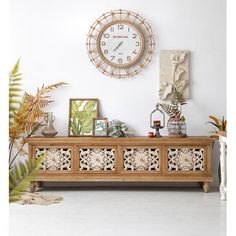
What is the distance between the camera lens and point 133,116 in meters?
6.39

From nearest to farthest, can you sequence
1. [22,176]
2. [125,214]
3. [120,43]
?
[22,176]
[125,214]
[120,43]

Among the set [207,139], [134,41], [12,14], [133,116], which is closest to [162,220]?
[207,139]

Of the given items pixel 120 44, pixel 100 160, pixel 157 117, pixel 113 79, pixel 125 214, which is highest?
pixel 120 44

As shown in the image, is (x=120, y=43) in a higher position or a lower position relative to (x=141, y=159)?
higher

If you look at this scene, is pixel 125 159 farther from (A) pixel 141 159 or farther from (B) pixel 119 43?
(B) pixel 119 43

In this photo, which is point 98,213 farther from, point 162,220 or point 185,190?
point 185,190

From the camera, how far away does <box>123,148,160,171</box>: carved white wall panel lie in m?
5.95

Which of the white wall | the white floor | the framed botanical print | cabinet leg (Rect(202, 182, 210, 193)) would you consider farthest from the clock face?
cabinet leg (Rect(202, 182, 210, 193))

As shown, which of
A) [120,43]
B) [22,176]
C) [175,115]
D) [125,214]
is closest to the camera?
[22,176]

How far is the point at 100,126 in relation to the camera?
20.4 ft

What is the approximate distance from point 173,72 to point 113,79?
0.83 metres

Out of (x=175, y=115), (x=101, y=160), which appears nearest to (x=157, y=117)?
(x=175, y=115)

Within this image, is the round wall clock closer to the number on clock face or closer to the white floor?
the number on clock face

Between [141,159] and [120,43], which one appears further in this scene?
[120,43]
